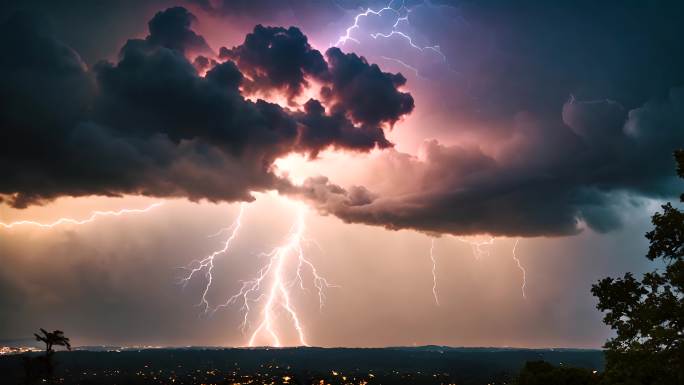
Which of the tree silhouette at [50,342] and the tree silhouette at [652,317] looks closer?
the tree silhouette at [652,317]

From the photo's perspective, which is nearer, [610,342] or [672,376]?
[672,376]

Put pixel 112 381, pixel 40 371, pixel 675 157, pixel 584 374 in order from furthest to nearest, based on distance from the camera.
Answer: pixel 112 381 < pixel 40 371 < pixel 584 374 < pixel 675 157

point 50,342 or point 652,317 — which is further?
point 50,342

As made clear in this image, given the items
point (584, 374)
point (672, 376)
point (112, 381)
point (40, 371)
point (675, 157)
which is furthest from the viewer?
point (112, 381)

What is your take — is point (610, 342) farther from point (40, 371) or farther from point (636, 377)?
point (40, 371)

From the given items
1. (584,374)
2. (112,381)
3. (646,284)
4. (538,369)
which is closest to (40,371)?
(538,369)

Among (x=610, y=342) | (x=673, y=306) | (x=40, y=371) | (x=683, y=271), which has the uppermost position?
(x=683, y=271)

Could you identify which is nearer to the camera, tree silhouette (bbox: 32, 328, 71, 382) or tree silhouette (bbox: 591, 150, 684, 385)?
tree silhouette (bbox: 591, 150, 684, 385)

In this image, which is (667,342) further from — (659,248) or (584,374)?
(584,374)

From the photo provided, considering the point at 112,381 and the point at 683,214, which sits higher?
the point at 683,214
